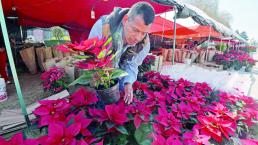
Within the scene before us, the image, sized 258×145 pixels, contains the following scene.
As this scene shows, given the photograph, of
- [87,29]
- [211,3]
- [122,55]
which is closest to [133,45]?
[122,55]

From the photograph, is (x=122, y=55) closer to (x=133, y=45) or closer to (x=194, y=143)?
(x=133, y=45)

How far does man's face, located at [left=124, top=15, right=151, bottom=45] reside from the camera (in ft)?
3.11

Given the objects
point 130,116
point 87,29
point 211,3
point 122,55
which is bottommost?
point 130,116

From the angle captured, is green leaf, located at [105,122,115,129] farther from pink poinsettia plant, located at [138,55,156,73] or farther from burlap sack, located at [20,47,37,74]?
burlap sack, located at [20,47,37,74]

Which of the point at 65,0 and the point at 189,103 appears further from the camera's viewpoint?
the point at 65,0

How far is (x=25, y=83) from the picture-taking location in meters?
3.49

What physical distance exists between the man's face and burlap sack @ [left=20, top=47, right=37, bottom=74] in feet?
12.8

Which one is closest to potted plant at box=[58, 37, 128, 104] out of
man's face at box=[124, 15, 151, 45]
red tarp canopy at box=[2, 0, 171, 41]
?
man's face at box=[124, 15, 151, 45]

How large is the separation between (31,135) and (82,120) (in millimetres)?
255

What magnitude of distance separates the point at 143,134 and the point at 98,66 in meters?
0.39

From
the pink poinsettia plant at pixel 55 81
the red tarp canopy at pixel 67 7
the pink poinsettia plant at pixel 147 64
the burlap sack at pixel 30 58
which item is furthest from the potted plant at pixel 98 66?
the burlap sack at pixel 30 58

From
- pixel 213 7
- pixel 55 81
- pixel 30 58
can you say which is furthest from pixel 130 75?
pixel 213 7

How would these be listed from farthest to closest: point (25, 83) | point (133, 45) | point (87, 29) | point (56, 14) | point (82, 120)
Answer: point (87, 29)
point (56, 14)
point (25, 83)
point (133, 45)
point (82, 120)

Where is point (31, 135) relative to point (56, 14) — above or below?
below
